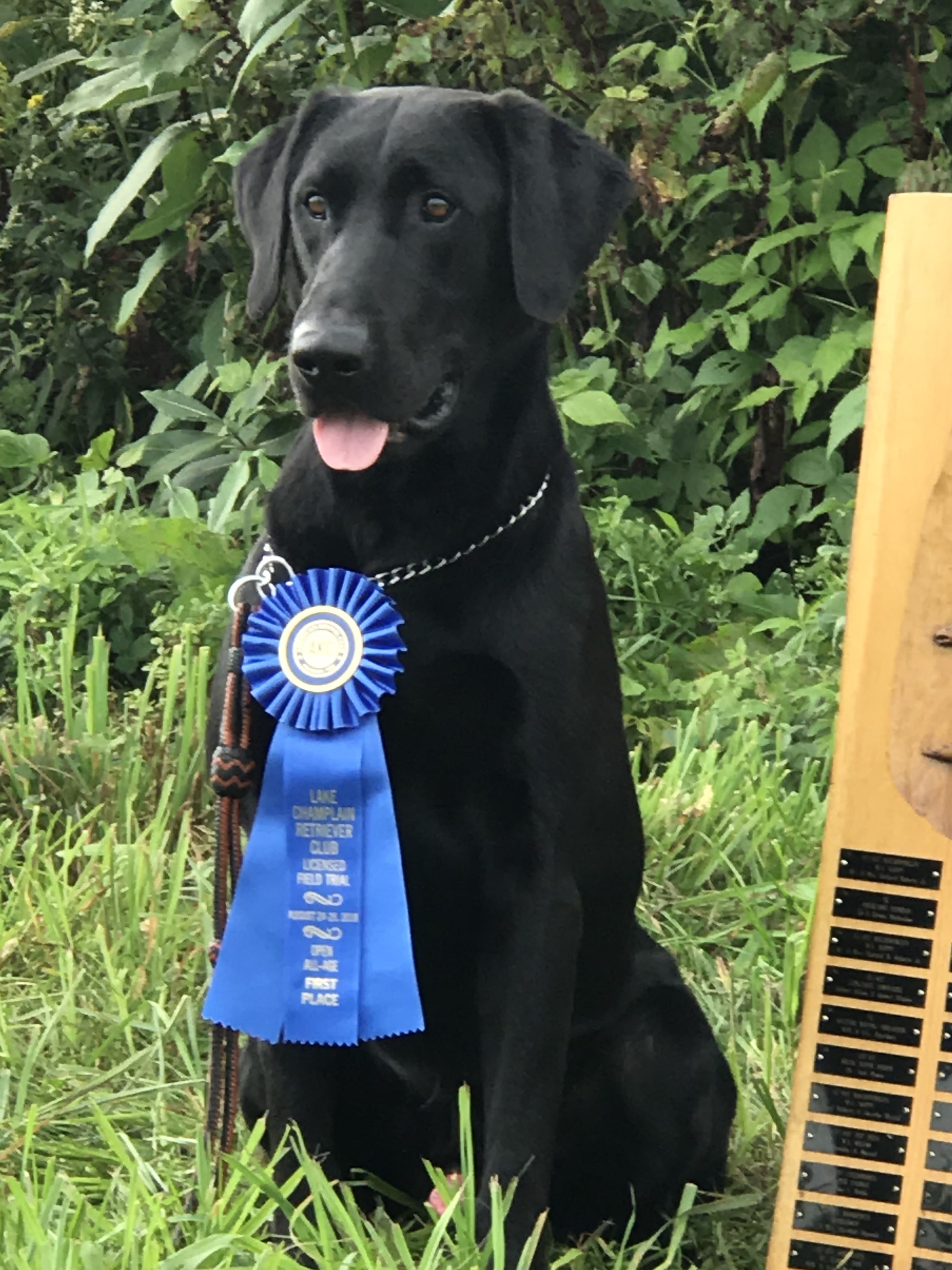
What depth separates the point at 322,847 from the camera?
184cm

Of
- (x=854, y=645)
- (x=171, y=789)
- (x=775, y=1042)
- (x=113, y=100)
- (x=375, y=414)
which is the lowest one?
(x=775, y=1042)

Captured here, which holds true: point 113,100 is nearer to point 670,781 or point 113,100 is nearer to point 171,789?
point 171,789

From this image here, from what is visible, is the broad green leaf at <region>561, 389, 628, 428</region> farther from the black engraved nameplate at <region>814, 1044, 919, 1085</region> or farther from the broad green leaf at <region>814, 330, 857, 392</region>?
the black engraved nameplate at <region>814, 1044, 919, 1085</region>

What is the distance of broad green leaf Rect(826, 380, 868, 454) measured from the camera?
3.12 m

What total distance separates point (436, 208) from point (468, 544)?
0.33m

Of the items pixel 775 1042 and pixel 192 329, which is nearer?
pixel 775 1042

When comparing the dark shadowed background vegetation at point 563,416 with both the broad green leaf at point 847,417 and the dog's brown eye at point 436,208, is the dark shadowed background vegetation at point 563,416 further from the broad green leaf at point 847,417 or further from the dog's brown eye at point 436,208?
the dog's brown eye at point 436,208

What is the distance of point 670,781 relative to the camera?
283 cm

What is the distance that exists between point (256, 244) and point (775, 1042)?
115cm

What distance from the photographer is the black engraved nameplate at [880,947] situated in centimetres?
173

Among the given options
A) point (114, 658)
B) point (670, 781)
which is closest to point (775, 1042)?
point (670, 781)

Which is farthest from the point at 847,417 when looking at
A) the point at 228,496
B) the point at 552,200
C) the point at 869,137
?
the point at 552,200

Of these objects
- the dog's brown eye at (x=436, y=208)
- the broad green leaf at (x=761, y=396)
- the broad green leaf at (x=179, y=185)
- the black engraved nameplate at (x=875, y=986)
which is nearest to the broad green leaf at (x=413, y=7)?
the broad green leaf at (x=179, y=185)

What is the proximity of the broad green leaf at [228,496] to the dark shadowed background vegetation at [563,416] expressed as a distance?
0.04ft
